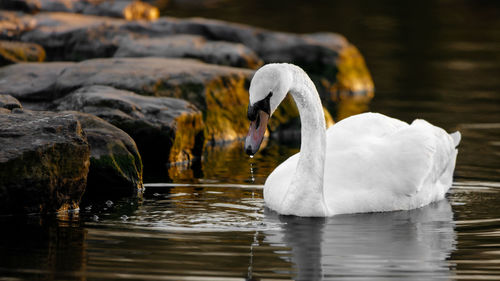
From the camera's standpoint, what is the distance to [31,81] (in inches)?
630

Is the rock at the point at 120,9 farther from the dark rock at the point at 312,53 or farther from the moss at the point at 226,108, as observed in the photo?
the moss at the point at 226,108

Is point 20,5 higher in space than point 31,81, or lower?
higher

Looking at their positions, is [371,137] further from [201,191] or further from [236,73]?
[236,73]

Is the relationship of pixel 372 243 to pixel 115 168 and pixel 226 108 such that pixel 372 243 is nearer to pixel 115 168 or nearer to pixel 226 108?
pixel 115 168

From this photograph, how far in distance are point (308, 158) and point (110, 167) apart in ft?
7.85

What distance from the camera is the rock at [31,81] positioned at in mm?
15594

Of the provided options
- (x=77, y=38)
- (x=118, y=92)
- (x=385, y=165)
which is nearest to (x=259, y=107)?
(x=385, y=165)

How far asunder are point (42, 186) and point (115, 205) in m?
0.92

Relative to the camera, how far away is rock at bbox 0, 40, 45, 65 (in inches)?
768

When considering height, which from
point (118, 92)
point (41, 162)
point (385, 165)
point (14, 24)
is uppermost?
point (14, 24)

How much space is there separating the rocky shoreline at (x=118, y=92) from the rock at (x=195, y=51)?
0.08ft

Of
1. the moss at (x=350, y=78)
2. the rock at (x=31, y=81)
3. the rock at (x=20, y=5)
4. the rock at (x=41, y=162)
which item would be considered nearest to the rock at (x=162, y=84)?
the rock at (x=31, y=81)

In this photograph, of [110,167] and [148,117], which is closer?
[110,167]

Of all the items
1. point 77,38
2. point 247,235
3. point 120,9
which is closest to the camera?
point 247,235
